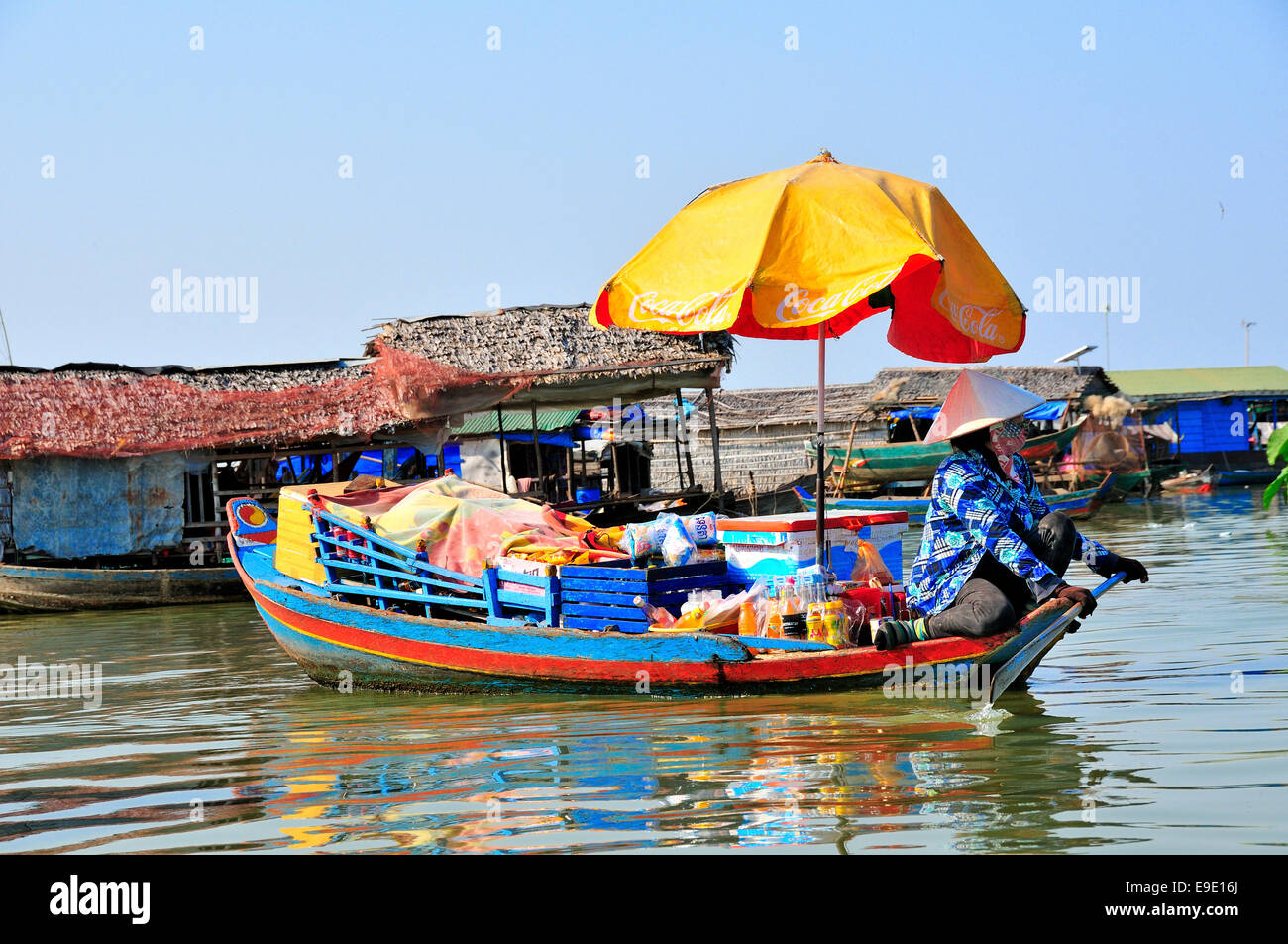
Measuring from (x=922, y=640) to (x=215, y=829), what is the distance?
3.51 metres

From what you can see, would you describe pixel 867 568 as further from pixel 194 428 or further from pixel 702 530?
pixel 194 428

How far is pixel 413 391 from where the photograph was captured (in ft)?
49.0

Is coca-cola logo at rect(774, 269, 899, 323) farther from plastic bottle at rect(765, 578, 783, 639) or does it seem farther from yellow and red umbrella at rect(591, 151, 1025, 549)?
plastic bottle at rect(765, 578, 783, 639)

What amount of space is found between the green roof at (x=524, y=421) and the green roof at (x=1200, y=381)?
18.9 metres

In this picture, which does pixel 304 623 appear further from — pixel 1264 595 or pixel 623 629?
pixel 1264 595

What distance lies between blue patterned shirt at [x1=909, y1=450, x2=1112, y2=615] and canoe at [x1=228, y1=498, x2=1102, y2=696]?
0.27 metres

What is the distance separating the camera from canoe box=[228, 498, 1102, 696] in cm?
610

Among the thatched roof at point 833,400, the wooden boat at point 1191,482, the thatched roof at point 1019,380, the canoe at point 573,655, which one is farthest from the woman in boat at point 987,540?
the wooden boat at point 1191,482

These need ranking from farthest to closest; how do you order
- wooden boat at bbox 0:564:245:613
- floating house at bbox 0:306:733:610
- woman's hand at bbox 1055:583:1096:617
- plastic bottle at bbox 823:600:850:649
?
floating house at bbox 0:306:733:610 < wooden boat at bbox 0:564:245:613 < plastic bottle at bbox 823:600:850:649 < woman's hand at bbox 1055:583:1096:617

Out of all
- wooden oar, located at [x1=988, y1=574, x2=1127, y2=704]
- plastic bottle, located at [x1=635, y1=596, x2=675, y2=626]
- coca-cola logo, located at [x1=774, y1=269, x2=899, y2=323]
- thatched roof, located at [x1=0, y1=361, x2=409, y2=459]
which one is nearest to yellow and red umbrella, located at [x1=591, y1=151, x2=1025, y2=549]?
coca-cola logo, located at [x1=774, y1=269, x2=899, y2=323]

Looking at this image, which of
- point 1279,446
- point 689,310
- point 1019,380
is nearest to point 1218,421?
point 1019,380

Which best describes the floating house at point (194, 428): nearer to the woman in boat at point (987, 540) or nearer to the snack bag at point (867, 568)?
the snack bag at point (867, 568)
